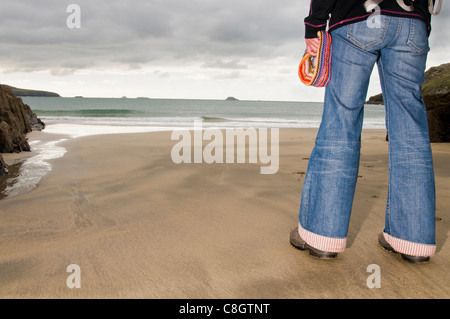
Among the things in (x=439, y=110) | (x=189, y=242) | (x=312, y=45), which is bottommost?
(x=189, y=242)

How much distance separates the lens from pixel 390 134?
69.8 inches

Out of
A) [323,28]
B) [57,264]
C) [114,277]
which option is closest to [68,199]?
[57,264]

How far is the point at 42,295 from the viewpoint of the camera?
1441 millimetres

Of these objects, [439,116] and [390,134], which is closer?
[390,134]

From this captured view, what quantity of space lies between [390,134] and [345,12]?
65cm

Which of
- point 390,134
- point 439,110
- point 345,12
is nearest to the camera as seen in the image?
point 345,12

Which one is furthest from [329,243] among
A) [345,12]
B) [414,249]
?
[345,12]

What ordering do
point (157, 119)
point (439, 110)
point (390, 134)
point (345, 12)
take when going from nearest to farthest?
point (345, 12) → point (390, 134) → point (439, 110) → point (157, 119)

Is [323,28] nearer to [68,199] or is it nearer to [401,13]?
[401,13]

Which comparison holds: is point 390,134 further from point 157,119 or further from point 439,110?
point 157,119

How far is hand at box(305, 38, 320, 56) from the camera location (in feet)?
5.63

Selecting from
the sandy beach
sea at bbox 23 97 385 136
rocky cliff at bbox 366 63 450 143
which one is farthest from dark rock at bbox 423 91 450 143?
sea at bbox 23 97 385 136

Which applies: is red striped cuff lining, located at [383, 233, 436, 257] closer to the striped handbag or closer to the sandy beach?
the sandy beach
